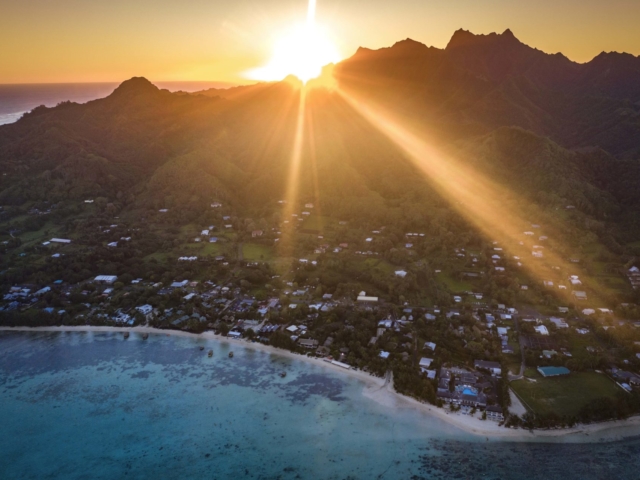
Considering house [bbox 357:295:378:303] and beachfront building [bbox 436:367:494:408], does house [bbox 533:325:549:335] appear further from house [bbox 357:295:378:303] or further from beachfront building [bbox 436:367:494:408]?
house [bbox 357:295:378:303]

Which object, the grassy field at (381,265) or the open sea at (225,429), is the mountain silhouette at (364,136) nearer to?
the grassy field at (381,265)

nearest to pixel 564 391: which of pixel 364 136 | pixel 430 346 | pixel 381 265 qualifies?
pixel 430 346

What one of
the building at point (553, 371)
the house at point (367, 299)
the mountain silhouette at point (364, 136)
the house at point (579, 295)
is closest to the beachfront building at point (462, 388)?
the building at point (553, 371)

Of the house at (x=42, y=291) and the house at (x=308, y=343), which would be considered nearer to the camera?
the house at (x=308, y=343)

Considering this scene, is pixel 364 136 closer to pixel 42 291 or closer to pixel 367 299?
pixel 367 299

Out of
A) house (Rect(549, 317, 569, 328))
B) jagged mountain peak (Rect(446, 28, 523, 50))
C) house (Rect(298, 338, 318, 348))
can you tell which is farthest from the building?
jagged mountain peak (Rect(446, 28, 523, 50))

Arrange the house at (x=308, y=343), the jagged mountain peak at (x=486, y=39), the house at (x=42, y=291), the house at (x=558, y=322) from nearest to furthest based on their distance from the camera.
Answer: the house at (x=308, y=343) → the house at (x=558, y=322) → the house at (x=42, y=291) → the jagged mountain peak at (x=486, y=39)

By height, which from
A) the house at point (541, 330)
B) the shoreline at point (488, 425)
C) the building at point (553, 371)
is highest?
the house at point (541, 330)
